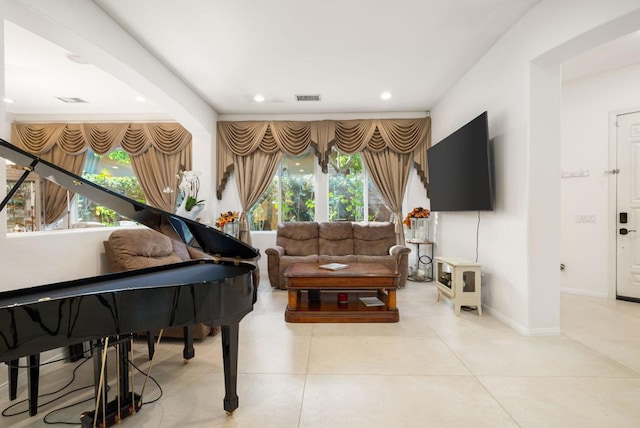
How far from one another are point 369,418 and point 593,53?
4349 millimetres

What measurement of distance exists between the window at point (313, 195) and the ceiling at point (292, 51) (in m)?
1.02

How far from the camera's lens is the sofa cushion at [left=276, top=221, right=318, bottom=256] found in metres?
4.93

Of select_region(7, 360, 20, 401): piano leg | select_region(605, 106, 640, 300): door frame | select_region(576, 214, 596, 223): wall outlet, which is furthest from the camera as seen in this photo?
select_region(576, 214, 596, 223): wall outlet

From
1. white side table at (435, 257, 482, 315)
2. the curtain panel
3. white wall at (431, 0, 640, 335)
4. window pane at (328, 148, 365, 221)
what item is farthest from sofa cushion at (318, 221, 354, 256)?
the curtain panel

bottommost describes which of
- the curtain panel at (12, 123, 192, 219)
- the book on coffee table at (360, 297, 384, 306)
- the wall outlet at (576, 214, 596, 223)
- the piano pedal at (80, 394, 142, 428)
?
A: the piano pedal at (80, 394, 142, 428)

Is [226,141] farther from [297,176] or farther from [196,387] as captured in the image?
[196,387]

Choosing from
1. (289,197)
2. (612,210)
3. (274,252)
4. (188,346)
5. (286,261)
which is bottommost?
(188,346)

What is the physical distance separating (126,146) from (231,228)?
244 cm

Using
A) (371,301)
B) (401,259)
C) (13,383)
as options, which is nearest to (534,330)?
(371,301)

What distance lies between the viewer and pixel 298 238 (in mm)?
5004

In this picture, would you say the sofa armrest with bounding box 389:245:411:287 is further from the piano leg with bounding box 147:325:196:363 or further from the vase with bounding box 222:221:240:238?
the piano leg with bounding box 147:325:196:363

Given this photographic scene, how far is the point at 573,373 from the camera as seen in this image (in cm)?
211

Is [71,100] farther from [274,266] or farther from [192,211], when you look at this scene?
[274,266]

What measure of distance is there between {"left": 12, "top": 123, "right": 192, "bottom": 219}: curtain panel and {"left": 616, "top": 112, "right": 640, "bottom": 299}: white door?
6255 mm
